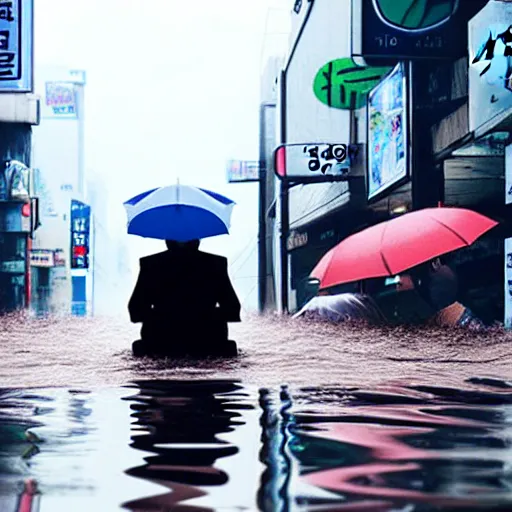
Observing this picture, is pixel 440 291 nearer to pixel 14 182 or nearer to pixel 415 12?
pixel 415 12

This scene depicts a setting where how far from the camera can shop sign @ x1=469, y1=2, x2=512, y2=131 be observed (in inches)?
382

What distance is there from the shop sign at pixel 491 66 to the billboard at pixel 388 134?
1865 mm

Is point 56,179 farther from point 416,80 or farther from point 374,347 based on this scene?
point 374,347

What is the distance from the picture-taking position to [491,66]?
390 inches

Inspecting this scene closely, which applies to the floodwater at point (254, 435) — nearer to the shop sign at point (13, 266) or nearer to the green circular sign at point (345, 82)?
the green circular sign at point (345, 82)

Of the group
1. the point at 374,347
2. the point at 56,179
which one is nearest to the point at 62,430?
the point at 374,347

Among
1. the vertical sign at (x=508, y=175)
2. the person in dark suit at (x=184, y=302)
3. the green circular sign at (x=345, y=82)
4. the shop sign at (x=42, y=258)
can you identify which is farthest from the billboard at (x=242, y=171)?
the person in dark suit at (x=184, y=302)

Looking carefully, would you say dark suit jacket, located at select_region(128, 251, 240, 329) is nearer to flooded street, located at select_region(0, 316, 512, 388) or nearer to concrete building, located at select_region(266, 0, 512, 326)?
flooded street, located at select_region(0, 316, 512, 388)

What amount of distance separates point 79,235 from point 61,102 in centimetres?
782

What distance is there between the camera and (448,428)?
11.2 ft

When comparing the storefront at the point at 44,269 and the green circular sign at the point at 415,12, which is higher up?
the green circular sign at the point at 415,12

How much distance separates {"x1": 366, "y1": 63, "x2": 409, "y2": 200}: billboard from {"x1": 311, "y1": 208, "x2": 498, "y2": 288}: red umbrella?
278cm

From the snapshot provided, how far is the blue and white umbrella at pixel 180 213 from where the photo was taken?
23.2 feet

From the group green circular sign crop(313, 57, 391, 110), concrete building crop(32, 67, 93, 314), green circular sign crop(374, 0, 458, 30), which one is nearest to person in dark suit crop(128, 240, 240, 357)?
green circular sign crop(374, 0, 458, 30)
